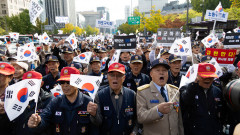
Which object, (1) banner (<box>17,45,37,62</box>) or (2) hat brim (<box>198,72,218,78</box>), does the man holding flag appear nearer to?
(2) hat brim (<box>198,72,218,78</box>)

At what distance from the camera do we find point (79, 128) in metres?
2.82

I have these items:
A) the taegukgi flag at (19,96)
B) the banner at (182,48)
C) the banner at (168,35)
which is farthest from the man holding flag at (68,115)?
the banner at (168,35)

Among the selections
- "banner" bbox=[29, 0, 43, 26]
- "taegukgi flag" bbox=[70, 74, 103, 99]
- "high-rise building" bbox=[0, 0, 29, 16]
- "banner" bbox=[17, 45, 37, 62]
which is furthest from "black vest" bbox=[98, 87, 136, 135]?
"high-rise building" bbox=[0, 0, 29, 16]

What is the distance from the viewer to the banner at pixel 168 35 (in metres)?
7.48

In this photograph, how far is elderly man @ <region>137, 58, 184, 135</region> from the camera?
2.73m

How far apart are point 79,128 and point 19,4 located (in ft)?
342

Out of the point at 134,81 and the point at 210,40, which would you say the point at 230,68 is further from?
the point at 210,40

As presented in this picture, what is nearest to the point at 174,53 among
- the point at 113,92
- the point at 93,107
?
the point at 113,92

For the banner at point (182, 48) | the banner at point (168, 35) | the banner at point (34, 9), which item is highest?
the banner at point (34, 9)

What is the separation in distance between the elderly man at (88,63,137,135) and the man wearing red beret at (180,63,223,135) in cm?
92

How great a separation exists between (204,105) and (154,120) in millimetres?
1021

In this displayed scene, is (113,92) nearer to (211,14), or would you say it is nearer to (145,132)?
(145,132)

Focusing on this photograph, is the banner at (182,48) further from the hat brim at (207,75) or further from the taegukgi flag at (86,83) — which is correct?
the taegukgi flag at (86,83)

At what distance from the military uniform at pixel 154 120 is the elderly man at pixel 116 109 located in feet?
0.63
